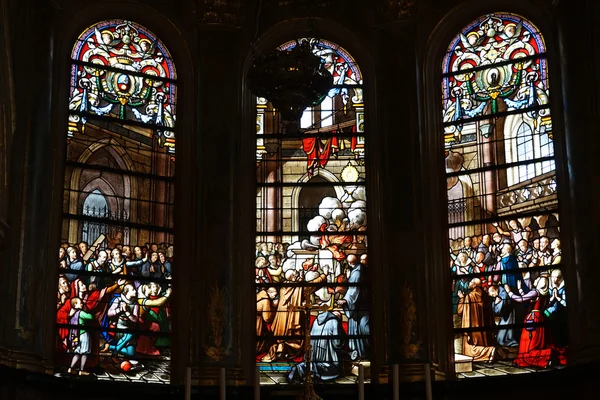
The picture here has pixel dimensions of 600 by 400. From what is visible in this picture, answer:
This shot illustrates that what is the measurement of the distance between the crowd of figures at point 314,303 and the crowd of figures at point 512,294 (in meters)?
1.14

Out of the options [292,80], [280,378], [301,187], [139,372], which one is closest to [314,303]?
[280,378]

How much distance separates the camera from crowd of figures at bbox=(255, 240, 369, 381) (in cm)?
1427

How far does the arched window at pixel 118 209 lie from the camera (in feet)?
45.5

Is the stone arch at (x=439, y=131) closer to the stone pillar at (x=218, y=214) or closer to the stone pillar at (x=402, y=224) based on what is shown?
the stone pillar at (x=402, y=224)

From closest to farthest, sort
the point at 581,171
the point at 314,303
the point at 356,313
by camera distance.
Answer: the point at 581,171, the point at 314,303, the point at 356,313

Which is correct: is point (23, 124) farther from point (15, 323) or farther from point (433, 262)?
point (433, 262)

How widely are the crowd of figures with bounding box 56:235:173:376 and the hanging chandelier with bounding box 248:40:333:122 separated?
5.24 metres

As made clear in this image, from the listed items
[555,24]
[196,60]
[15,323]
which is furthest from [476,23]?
[15,323]

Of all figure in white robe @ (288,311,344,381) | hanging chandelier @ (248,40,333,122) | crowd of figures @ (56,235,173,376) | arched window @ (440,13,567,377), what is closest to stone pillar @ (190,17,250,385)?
crowd of figures @ (56,235,173,376)

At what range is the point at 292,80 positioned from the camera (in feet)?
30.6

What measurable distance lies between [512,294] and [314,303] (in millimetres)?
2252

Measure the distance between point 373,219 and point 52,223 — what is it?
3.72m

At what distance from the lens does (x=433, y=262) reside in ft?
46.6

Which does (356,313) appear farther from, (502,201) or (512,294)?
(502,201)
